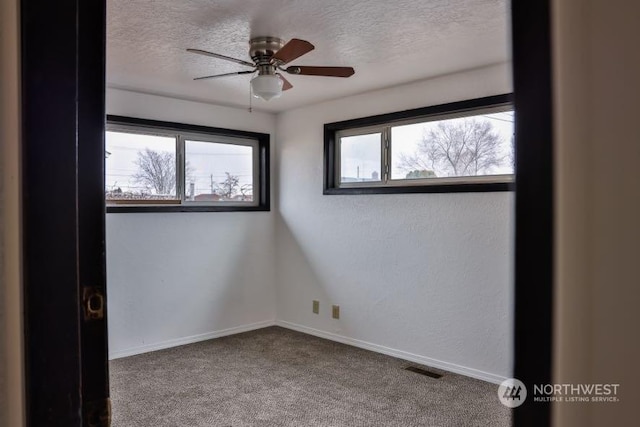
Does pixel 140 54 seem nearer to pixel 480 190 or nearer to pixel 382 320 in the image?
pixel 480 190

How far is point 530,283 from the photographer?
0.66 m

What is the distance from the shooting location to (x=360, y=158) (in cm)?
412

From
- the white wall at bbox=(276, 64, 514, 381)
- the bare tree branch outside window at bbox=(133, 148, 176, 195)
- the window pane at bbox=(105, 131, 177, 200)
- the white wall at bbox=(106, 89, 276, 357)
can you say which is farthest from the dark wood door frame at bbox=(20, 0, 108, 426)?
the bare tree branch outside window at bbox=(133, 148, 176, 195)

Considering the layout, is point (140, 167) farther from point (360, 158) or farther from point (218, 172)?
point (360, 158)

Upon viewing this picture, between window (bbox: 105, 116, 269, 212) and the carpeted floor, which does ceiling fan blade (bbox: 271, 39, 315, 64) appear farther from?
the carpeted floor

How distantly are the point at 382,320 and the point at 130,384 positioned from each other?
6.62 feet

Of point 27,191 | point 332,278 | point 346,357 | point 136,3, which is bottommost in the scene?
point 346,357

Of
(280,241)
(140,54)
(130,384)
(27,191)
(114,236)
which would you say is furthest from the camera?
(280,241)

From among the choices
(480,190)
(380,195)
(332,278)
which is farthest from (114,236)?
(480,190)

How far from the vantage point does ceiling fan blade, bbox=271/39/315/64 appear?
7.17 feet

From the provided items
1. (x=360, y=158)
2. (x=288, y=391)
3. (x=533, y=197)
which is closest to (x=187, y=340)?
(x=288, y=391)

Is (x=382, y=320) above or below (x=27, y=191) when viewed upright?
below

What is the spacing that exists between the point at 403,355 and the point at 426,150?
1693 mm

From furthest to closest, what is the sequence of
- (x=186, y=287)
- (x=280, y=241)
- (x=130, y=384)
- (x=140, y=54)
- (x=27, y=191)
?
(x=280, y=241) → (x=186, y=287) → (x=130, y=384) → (x=140, y=54) → (x=27, y=191)
